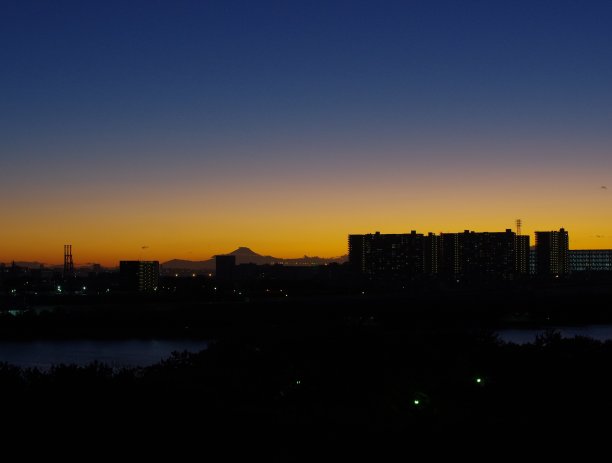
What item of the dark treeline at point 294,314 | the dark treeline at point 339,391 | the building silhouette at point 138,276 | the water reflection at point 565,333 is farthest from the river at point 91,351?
the building silhouette at point 138,276

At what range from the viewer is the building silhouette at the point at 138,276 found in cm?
6462

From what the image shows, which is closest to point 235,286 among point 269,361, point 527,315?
point 527,315

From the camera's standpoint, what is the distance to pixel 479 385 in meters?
→ 12.5

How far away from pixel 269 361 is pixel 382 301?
2962cm

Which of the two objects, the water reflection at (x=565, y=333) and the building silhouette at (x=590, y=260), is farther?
the building silhouette at (x=590, y=260)

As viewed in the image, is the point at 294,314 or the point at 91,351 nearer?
the point at 91,351

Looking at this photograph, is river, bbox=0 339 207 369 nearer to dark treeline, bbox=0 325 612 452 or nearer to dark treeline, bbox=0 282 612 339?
dark treeline, bbox=0 282 612 339

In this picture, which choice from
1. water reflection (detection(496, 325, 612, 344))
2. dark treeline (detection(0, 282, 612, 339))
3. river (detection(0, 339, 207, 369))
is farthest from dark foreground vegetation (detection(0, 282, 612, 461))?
dark treeline (detection(0, 282, 612, 339))

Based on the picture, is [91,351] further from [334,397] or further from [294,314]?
[334,397]

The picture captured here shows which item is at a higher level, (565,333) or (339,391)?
(339,391)

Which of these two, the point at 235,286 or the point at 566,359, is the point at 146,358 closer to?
the point at 566,359

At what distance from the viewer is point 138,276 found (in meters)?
66.1

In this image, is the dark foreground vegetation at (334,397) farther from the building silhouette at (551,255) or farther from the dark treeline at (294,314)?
the building silhouette at (551,255)

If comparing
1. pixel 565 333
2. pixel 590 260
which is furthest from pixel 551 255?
pixel 565 333
